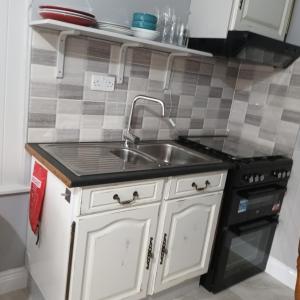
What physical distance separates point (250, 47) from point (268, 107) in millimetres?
641

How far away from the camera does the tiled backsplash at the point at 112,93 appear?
66.6 inches

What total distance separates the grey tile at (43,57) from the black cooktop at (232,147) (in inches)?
40.3

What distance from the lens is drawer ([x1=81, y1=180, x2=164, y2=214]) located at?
1373mm

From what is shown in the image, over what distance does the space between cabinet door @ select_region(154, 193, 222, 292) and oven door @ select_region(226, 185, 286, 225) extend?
11 cm

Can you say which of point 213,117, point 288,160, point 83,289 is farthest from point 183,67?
point 83,289

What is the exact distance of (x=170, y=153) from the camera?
2133 millimetres

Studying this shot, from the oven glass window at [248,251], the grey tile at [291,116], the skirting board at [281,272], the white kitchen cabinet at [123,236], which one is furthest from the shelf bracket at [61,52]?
the skirting board at [281,272]

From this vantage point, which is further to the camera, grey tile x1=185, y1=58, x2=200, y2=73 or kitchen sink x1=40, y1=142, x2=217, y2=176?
grey tile x1=185, y1=58, x2=200, y2=73

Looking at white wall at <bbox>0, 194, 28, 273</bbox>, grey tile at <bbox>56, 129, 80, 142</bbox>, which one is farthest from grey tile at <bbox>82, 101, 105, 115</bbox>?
white wall at <bbox>0, 194, 28, 273</bbox>

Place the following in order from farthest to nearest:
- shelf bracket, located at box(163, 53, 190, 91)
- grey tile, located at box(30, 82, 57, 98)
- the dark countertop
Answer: shelf bracket, located at box(163, 53, 190, 91), grey tile, located at box(30, 82, 57, 98), the dark countertop

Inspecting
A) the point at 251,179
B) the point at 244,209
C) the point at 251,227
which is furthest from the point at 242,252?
the point at 251,179

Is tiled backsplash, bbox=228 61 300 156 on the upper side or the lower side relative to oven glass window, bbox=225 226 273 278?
upper

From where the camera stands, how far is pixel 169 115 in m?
2.21

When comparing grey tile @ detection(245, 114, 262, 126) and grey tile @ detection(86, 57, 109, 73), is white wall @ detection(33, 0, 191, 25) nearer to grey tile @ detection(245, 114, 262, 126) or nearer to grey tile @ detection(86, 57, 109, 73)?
grey tile @ detection(86, 57, 109, 73)
